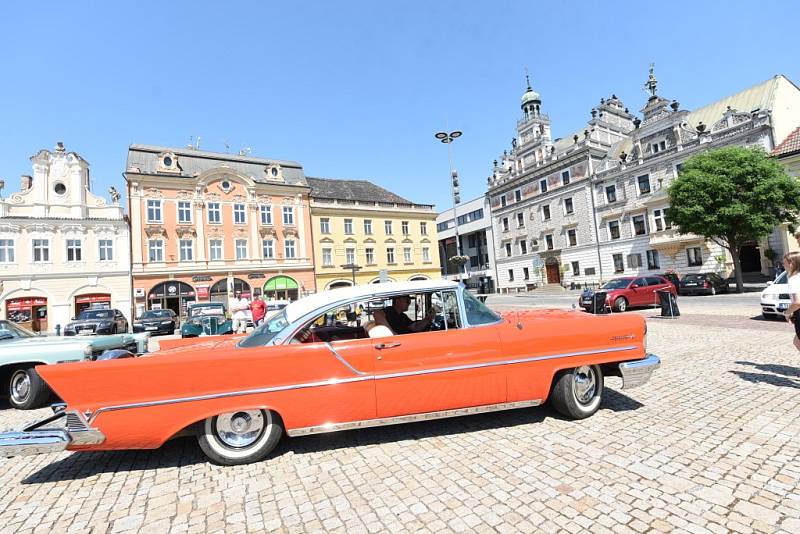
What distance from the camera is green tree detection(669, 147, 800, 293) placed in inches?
875

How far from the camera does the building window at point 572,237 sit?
42.0 metres

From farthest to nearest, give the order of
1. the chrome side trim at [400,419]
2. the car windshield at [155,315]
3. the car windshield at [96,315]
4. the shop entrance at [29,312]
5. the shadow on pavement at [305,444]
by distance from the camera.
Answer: the shop entrance at [29,312], the car windshield at [155,315], the car windshield at [96,315], the shadow on pavement at [305,444], the chrome side trim at [400,419]

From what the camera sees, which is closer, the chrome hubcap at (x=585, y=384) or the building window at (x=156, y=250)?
the chrome hubcap at (x=585, y=384)

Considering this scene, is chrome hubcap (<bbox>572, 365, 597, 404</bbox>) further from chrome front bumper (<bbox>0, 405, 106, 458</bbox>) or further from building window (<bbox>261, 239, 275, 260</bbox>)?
building window (<bbox>261, 239, 275, 260</bbox>)

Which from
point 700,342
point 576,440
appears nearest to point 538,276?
point 700,342

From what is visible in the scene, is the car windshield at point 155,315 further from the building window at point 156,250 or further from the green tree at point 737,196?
the green tree at point 737,196

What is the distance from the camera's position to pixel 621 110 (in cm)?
4884

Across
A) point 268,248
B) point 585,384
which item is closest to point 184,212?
point 268,248

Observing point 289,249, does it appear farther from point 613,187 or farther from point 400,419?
point 400,419

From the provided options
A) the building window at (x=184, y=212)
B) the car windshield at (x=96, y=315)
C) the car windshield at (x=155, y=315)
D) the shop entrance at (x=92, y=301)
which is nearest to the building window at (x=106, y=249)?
the shop entrance at (x=92, y=301)

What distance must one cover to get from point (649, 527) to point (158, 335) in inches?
850

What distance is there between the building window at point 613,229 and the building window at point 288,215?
105 ft

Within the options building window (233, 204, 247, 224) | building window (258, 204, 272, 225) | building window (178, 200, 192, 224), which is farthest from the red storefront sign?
building window (258, 204, 272, 225)

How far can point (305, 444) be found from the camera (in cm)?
378
